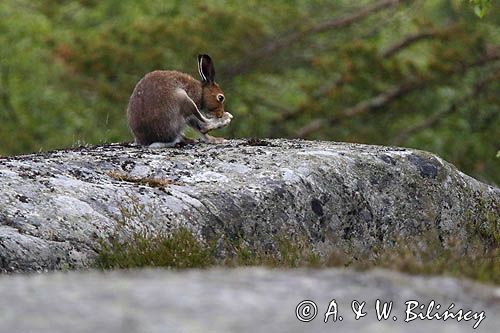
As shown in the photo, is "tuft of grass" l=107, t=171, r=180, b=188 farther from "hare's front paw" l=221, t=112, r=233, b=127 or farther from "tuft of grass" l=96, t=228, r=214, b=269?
"hare's front paw" l=221, t=112, r=233, b=127

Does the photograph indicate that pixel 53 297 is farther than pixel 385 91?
No

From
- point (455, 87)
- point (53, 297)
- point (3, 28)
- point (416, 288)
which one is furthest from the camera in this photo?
point (3, 28)

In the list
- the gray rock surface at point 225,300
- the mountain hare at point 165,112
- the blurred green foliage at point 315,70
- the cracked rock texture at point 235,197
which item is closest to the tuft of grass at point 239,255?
the cracked rock texture at point 235,197

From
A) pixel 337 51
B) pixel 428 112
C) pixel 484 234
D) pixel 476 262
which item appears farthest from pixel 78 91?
pixel 476 262

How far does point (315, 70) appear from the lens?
22.8m

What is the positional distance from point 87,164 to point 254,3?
54.3 ft

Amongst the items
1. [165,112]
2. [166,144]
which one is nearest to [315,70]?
[165,112]

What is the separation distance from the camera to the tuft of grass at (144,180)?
8258 mm

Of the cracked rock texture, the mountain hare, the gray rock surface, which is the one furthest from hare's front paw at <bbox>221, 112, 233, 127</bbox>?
the gray rock surface

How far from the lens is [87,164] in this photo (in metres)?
8.65

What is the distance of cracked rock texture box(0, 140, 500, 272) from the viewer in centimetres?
729

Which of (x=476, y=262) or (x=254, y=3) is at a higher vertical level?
(x=254, y=3)

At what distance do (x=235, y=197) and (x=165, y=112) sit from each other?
2214mm

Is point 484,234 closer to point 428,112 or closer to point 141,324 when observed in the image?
point 141,324
